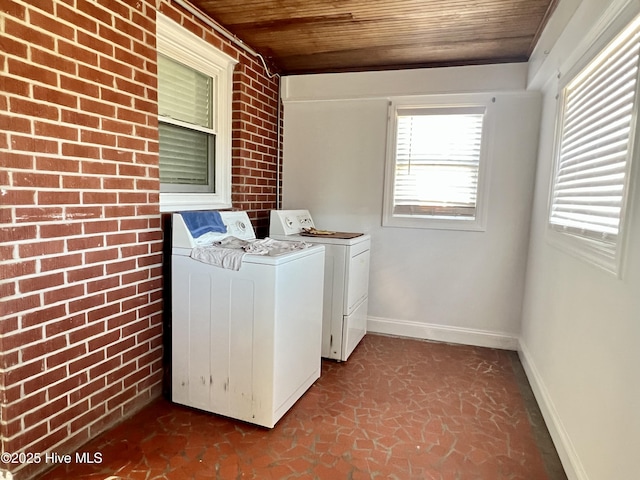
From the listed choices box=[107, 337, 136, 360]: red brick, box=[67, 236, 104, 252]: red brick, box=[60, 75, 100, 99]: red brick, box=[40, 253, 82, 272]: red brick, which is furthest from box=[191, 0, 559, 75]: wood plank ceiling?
box=[107, 337, 136, 360]: red brick

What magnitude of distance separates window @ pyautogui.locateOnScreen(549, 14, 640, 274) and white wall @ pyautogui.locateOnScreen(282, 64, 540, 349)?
0.79 m

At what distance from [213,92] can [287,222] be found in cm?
110

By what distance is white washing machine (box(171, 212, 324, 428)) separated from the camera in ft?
6.57

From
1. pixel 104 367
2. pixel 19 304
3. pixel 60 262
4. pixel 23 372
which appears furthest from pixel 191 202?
pixel 23 372

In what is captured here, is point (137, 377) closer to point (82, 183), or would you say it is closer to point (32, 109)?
point (82, 183)

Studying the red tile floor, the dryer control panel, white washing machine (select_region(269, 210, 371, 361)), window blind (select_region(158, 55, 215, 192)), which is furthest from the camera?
the dryer control panel

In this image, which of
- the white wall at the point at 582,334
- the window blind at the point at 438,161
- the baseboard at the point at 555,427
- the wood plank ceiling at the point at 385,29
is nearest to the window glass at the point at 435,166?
the window blind at the point at 438,161

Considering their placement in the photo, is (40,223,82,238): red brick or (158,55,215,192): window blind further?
(158,55,215,192): window blind

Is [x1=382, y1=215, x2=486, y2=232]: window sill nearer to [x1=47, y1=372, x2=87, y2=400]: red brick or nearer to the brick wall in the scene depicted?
the brick wall

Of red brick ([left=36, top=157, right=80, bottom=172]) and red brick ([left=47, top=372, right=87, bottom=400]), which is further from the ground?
red brick ([left=36, top=157, right=80, bottom=172])

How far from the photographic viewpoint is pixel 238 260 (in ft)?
6.62

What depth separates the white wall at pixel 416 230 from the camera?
123 inches

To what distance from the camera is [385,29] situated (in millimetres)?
2627

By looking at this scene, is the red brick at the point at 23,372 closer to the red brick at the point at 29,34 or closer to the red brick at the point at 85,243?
the red brick at the point at 85,243
